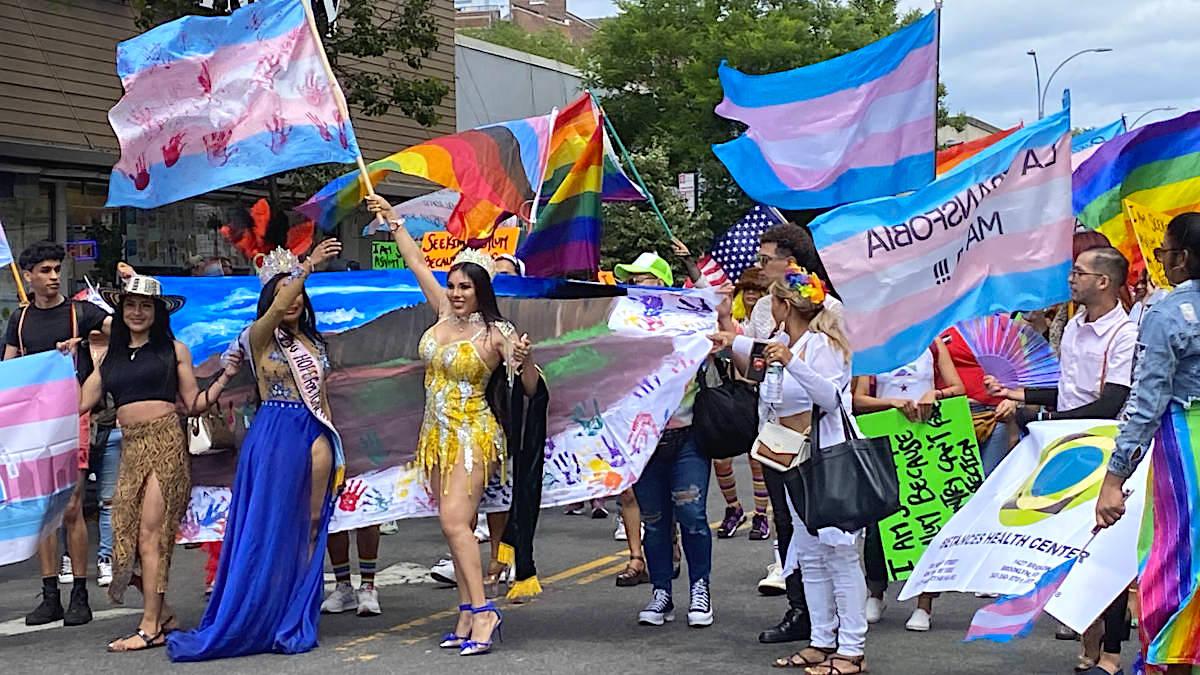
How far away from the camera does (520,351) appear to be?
22.4ft

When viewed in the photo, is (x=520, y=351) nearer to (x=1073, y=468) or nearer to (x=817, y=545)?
(x=817, y=545)

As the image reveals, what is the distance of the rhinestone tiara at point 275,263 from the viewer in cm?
712

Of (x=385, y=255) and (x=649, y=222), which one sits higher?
(x=649, y=222)

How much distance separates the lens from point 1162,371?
15.3 feet

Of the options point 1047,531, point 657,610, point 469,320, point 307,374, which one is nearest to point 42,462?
point 307,374

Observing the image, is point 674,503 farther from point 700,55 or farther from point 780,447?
point 700,55

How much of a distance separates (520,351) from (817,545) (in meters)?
1.65

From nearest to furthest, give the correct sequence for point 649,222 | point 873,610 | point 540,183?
point 873,610 < point 540,183 < point 649,222

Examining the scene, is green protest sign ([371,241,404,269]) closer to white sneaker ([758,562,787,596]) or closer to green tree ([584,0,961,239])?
white sneaker ([758,562,787,596])

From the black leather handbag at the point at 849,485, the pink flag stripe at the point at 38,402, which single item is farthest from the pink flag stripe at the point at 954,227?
the pink flag stripe at the point at 38,402

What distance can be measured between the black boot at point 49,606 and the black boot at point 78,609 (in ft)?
0.28

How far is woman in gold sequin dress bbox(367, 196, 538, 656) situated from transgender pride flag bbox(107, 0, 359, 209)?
1.01 m

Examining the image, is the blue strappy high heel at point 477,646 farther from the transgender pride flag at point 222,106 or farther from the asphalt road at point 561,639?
the transgender pride flag at point 222,106

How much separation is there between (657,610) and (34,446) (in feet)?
10.5
